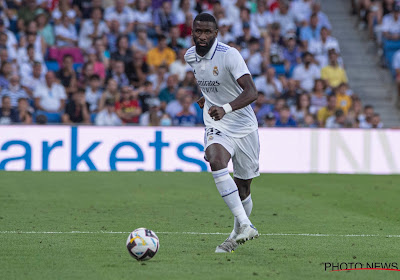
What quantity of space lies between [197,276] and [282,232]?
312 centimetres

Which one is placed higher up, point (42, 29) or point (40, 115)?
point (42, 29)

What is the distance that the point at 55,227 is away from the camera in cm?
940

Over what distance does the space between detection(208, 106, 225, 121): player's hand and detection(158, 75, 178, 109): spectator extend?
11.5m

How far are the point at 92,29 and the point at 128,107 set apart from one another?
3027 mm

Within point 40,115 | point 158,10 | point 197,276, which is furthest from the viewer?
point 158,10

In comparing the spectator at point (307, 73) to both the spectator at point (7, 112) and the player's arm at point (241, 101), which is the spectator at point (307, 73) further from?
the player's arm at point (241, 101)

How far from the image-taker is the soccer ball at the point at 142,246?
6926 mm

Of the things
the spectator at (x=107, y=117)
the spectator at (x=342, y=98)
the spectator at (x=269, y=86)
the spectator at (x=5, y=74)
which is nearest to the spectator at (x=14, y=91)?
the spectator at (x=5, y=74)

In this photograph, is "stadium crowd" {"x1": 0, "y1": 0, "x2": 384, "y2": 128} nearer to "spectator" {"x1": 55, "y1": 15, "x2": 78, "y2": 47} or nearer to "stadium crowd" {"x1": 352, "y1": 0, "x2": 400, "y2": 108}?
"spectator" {"x1": 55, "y1": 15, "x2": 78, "y2": 47}

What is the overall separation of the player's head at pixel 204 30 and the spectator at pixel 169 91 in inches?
439

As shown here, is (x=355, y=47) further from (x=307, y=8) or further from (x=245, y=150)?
(x=245, y=150)

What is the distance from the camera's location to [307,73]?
20.6 metres

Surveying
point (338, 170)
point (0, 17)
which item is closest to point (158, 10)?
point (0, 17)

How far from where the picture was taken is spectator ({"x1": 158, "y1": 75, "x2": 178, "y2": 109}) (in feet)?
61.6
